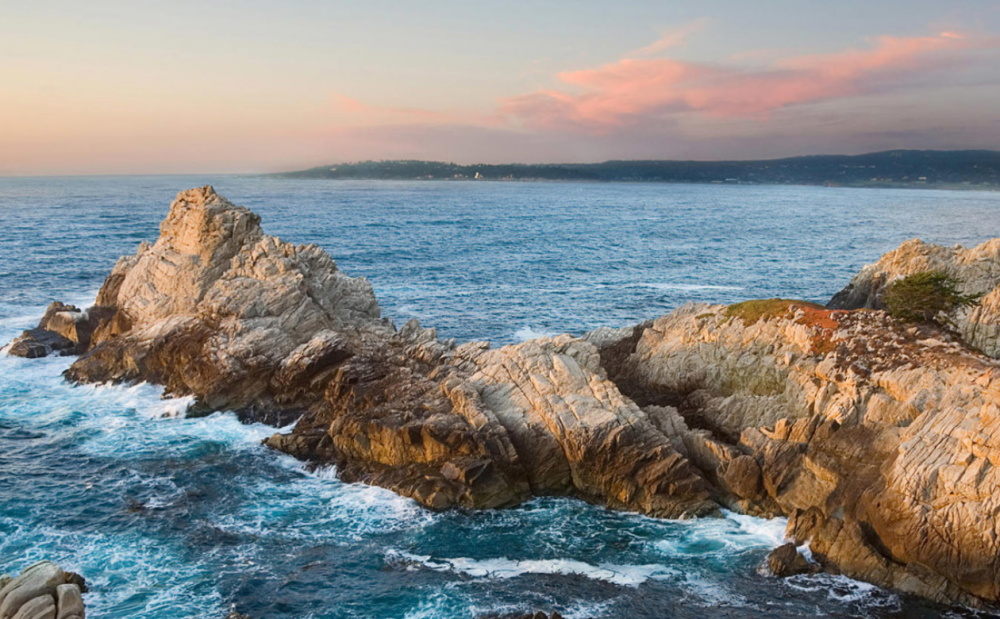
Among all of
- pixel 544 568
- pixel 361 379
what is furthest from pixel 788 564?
pixel 361 379

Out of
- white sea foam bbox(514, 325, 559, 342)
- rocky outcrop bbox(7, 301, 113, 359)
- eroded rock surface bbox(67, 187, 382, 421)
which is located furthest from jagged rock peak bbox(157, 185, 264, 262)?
white sea foam bbox(514, 325, 559, 342)

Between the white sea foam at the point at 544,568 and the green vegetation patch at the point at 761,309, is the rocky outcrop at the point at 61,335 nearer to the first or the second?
the white sea foam at the point at 544,568

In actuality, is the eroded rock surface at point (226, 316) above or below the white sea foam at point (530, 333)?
above

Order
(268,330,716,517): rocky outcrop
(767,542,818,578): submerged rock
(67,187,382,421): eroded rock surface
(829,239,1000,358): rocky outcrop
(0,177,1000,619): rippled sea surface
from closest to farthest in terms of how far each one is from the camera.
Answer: (0,177,1000,619): rippled sea surface
(767,542,818,578): submerged rock
(268,330,716,517): rocky outcrop
(67,187,382,421): eroded rock surface
(829,239,1000,358): rocky outcrop

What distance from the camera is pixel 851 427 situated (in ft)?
101

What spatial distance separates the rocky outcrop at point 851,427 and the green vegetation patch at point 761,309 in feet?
0.32

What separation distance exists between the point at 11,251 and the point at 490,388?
260ft

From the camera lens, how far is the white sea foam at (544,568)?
87.2 feet

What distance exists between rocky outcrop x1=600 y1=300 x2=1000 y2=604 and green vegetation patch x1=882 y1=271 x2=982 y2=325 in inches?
38.0

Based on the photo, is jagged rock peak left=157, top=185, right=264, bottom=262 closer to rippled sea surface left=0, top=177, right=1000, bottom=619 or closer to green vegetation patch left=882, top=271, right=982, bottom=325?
rippled sea surface left=0, top=177, right=1000, bottom=619

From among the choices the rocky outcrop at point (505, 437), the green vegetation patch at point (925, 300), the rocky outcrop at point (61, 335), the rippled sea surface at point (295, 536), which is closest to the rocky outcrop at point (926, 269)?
the green vegetation patch at point (925, 300)

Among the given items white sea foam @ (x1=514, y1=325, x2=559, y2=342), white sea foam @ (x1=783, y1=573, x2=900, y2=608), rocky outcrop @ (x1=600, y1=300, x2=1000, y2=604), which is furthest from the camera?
white sea foam @ (x1=514, y1=325, x2=559, y2=342)

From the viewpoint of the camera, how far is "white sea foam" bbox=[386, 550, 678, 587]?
87.2 feet

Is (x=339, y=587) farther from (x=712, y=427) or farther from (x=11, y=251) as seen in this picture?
(x=11, y=251)
